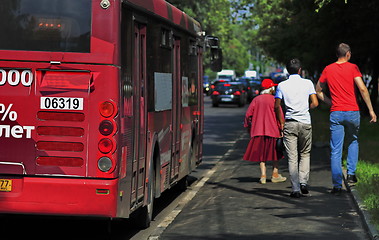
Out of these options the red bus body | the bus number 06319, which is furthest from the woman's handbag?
the bus number 06319

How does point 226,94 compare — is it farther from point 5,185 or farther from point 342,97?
point 5,185

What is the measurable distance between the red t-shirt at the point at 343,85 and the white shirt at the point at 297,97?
0.33 m

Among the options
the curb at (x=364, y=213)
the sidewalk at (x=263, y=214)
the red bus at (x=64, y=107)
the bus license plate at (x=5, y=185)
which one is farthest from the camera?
the sidewalk at (x=263, y=214)

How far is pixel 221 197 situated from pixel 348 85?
2.32 m

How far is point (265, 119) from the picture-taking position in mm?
14617

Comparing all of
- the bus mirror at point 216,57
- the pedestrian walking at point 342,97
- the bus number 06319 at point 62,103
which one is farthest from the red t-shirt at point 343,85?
the bus number 06319 at point 62,103

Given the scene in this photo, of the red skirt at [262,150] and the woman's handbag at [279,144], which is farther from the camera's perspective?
the red skirt at [262,150]

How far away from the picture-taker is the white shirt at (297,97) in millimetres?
12680

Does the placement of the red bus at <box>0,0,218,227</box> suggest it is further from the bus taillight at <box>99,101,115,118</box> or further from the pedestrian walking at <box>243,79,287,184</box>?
the pedestrian walking at <box>243,79,287,184</box>

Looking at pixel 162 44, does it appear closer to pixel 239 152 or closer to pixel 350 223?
pixel 350 223

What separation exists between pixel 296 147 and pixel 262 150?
1.83m

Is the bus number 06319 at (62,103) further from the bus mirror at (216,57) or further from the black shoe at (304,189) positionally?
the bus mirror at (216,57)

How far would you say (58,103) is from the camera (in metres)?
8.37

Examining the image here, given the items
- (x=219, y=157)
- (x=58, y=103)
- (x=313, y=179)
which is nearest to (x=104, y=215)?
(x=58, y=103)
